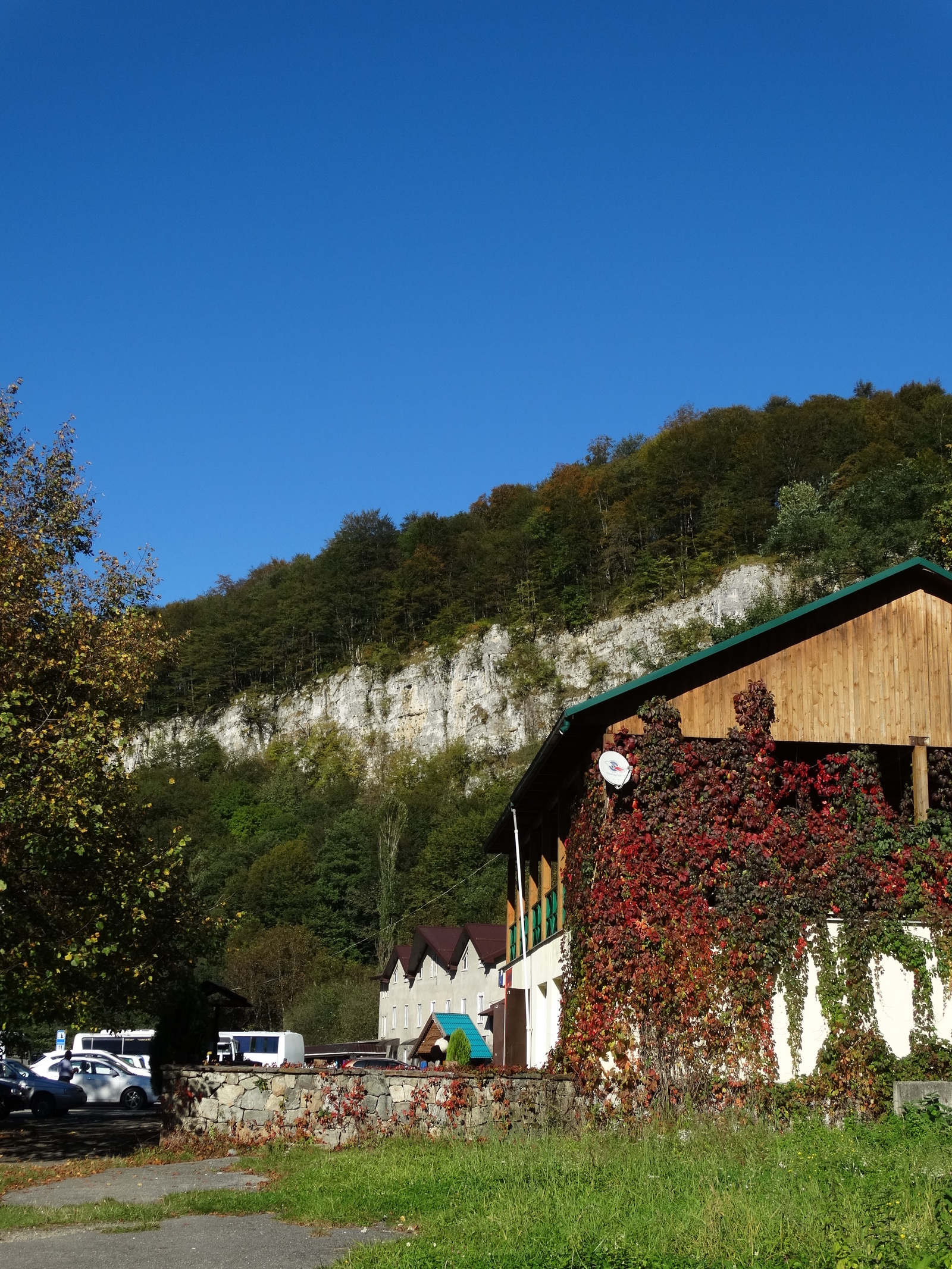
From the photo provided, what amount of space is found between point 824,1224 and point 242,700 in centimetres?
10203

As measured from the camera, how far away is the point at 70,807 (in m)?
14.9

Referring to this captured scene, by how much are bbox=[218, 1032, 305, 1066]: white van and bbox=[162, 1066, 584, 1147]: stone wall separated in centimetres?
2219

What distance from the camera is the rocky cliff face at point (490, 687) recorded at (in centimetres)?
8300

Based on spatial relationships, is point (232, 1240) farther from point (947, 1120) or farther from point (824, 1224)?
point (947, 1120)

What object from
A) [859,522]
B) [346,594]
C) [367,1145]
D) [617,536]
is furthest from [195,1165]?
[346,594]

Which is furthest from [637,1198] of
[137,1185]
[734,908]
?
[734,908]

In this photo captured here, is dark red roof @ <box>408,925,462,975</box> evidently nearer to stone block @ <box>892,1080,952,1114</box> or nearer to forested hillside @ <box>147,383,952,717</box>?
forested hillside @ <box>147,383,952,717</box>

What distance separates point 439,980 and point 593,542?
48.7m

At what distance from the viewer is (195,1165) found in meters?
14.3

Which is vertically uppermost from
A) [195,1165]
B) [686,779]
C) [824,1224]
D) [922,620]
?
[922,620]

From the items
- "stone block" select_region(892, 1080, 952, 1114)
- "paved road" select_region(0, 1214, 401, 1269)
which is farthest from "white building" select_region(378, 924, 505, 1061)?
"paved road" select_region(0, 1214, 401, 1269)

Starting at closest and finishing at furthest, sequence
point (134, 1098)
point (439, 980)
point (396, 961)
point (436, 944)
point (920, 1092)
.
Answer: point (920, 1092) < point (134, 1098) < point (436, 944) < point (439, 980) < point (396, 961)

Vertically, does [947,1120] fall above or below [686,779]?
below

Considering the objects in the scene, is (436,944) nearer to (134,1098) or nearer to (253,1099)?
(134,1098)
